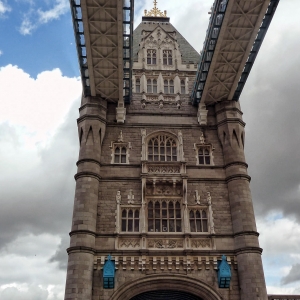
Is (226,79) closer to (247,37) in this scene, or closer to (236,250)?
(247,37)

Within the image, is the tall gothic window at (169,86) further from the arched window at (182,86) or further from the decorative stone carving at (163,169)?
the decorative stone carving at (163,169)

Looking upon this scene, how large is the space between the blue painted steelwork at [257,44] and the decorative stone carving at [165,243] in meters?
12.1

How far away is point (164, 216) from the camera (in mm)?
24812

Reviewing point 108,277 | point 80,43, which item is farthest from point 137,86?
point 108,277

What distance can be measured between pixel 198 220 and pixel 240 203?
2.97 meters

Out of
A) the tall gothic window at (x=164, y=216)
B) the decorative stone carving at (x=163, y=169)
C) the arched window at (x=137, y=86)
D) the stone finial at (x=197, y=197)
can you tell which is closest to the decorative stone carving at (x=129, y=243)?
the tall gothic window at (x=164, y=216)

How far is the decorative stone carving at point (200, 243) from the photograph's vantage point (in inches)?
931

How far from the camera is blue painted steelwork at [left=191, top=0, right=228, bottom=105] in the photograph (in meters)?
22.3

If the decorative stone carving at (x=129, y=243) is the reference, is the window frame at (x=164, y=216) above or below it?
above

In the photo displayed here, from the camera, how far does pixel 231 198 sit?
25156 millimetres

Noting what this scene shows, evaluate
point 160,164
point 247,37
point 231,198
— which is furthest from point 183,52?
point 231,198

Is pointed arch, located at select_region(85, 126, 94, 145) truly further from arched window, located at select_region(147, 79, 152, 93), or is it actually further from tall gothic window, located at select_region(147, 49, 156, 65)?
Result: tall gothic window, located at select_region(147, 49, 156, 65)

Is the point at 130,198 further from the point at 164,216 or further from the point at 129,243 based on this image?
the point at 129,243

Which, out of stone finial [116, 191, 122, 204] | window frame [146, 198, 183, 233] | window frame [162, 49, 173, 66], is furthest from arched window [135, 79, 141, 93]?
window frame [146, 198, 183, 233]
